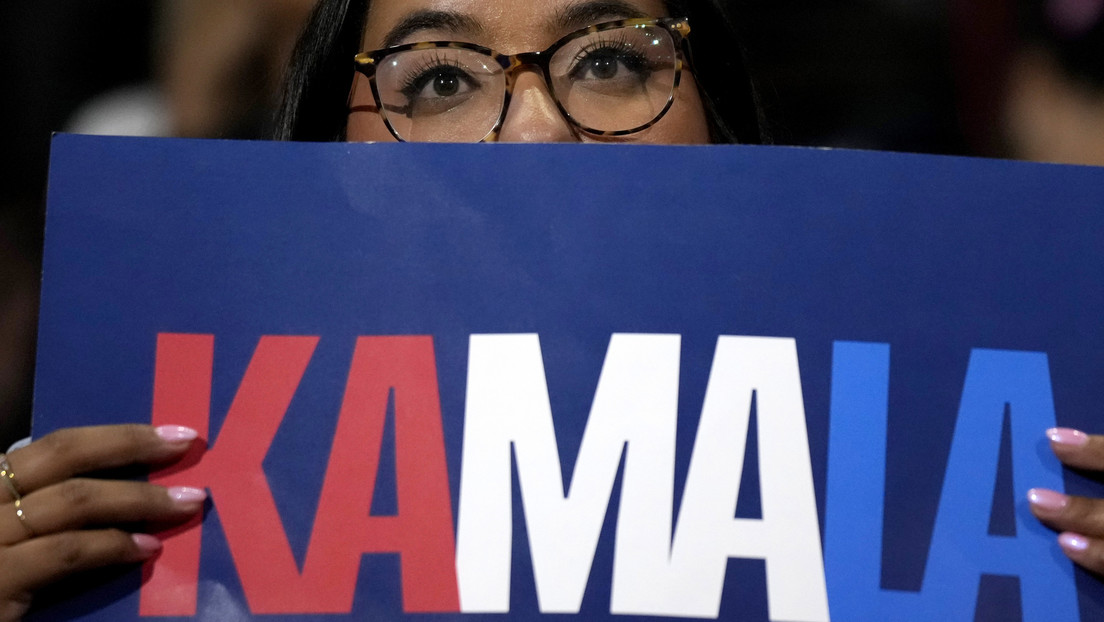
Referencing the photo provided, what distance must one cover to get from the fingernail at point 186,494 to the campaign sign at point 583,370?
13mm

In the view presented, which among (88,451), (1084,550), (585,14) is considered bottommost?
(1084,550)

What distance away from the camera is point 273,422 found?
0.77 m

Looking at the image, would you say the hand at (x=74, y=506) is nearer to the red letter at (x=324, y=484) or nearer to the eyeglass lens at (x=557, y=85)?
the red letter at (x=324, y=484)

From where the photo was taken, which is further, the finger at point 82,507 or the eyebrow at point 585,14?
the eyebrow at point 585,14

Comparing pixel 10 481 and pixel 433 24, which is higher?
pixel 433 24

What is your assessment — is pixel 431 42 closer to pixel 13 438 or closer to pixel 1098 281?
pixel 1098 281

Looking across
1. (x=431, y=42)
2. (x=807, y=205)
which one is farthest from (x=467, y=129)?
(x=807, y=205)

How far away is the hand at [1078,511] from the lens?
0.73 m

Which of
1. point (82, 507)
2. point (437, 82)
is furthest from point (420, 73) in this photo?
point (82, 507)

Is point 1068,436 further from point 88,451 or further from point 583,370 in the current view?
point 88,451

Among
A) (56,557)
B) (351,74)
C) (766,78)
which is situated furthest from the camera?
(766,78)

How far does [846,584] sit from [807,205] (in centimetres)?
33

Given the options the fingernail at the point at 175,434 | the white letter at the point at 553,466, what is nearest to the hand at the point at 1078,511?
the white letter at the point at 553,466

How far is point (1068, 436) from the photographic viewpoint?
0.75m
